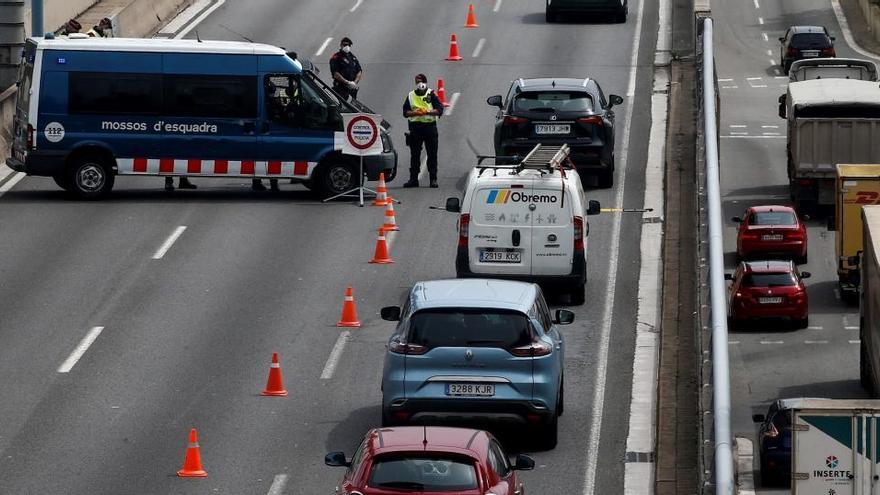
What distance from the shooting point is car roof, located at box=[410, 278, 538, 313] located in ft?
62.8

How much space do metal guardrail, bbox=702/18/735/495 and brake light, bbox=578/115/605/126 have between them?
1.63 m

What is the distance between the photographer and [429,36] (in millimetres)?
48594

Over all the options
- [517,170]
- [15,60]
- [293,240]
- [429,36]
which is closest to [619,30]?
[429,36]

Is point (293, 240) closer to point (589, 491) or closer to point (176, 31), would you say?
point (589, 491)

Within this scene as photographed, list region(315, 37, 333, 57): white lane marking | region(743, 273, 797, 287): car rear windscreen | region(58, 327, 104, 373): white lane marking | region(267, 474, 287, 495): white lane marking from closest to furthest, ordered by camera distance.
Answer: region(267, 474, 287, 495): white lane marking < region(58, 327, 104, 373): white lane marking < region(743, 273, 797, 287): car rear windscreen < region(315, 37, 333, 57): white lane marking

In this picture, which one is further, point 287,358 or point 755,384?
point 755,384

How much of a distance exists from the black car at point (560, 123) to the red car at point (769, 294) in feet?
26.9

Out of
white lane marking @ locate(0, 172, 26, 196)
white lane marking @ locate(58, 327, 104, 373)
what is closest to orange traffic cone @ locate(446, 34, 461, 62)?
white lane marking @ locate(0, 172, 26, 196)

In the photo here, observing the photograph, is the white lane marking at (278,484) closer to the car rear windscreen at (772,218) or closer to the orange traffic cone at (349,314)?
the orange traffic cone at (349,314)

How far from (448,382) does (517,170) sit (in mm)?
6683

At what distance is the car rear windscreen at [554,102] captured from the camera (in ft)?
105

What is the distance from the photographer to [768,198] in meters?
48.6

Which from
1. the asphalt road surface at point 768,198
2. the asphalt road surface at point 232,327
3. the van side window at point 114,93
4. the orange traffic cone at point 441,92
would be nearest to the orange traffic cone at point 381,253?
the asphalt road surface at point 232,327

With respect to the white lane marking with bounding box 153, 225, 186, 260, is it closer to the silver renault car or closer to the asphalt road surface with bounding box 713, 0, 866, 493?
the asphalt road surface with bounding box 713, 0, 866, 493
